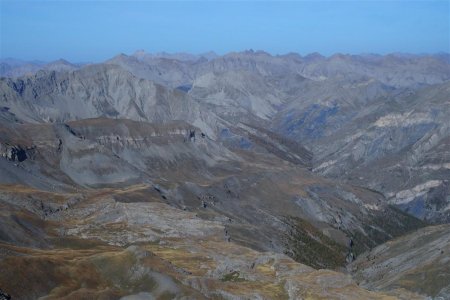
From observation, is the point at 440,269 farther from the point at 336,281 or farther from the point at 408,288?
the point at 336,281

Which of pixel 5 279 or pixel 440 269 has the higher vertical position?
pixel 5 279

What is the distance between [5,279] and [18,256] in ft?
32.4

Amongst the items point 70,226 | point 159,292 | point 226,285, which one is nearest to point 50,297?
point 159,292

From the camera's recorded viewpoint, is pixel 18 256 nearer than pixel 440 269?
Yes

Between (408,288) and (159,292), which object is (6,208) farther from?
(408,288)

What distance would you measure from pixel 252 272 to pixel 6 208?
6876 cm

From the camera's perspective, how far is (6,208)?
566 feet

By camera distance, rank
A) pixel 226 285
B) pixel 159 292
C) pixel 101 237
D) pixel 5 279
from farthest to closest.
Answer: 1. pixel 101 237
2. pixel 226 285
3. pixel 159 292
4. pixel 5 279

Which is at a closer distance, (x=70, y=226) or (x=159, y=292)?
(x=159, y=292)

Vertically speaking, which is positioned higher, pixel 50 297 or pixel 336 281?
pixel 50 297

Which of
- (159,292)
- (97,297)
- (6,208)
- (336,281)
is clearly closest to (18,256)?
(97,297)

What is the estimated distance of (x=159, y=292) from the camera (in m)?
117

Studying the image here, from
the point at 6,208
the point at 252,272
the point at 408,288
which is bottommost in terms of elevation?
the point at 408,288

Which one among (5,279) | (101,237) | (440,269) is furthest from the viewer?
(440,269)
